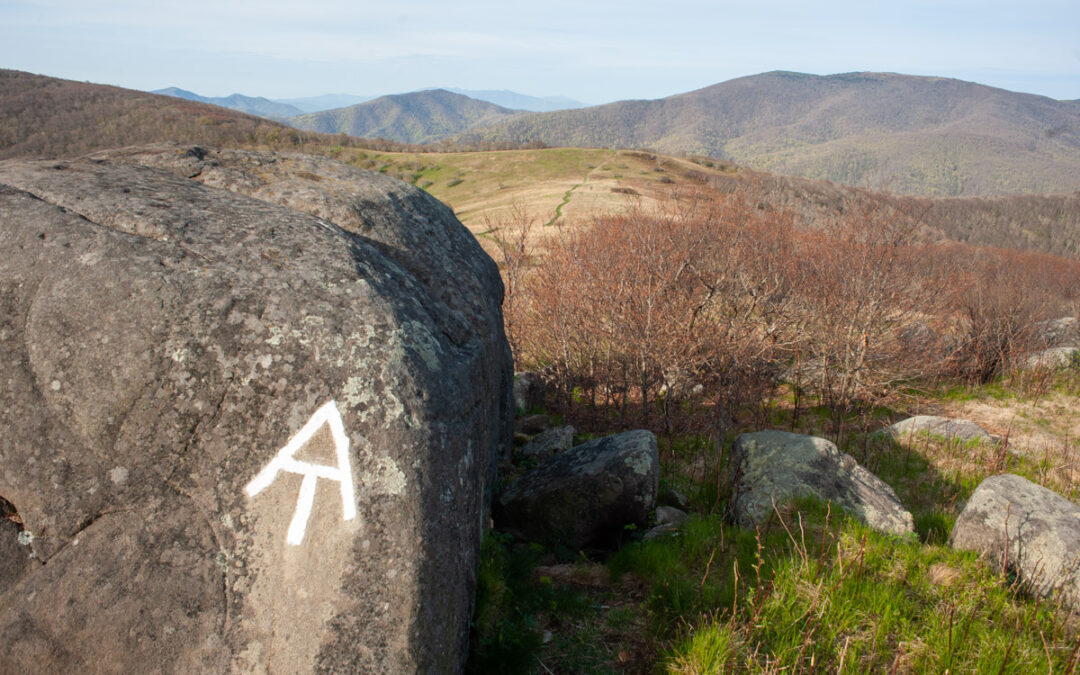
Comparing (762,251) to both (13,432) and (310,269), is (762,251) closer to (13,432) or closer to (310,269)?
(310,269)

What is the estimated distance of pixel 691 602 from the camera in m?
3.95

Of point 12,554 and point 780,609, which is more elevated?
point 12,554

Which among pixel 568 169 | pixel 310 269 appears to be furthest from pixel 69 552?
pixel 568 169

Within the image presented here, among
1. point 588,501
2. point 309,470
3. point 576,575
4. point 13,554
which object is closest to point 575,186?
point 588,501

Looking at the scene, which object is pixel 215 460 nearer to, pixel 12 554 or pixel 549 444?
pixel 12 554

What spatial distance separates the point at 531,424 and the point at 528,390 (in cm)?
207

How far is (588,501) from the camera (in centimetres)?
517

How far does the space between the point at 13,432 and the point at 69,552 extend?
0.63 meters

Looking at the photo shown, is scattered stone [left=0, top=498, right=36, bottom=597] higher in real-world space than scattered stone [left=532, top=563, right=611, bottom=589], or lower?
higher

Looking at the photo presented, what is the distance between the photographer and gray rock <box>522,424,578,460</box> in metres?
7.11

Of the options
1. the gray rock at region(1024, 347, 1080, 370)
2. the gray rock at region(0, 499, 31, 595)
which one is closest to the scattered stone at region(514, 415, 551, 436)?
the gray rock at region(0, 499, 31, 595)

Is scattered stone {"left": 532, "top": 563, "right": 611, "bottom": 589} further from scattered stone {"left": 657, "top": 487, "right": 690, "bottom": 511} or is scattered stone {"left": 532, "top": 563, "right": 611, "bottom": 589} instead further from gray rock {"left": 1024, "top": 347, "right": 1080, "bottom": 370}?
gray rock {"left": 1024, "top": 347, "right": 1080, "bottom": 370}

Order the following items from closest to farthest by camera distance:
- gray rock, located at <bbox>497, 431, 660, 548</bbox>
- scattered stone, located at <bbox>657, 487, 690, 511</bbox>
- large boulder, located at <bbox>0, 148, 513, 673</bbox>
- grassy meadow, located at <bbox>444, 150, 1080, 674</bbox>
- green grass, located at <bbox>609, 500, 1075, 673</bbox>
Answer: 1. large boulder, located at <bbox>0, 148, 513, 673</bbox>
2. green grass, located at <bbox>609, 500, 1075, 673</bbox>
3. grassy meadow, located at <bbox>444, 150, 1080, 674</bbox>
4. gray rock, located at <bbox>497, 431, 660, 548</bbox>
5. scattered stone, located at <bbox>657, 487, 690, 511</bbox>

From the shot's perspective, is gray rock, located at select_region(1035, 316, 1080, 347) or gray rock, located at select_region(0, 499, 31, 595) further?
gray rock, located at select_region(1035, 316, 1080, 347)
